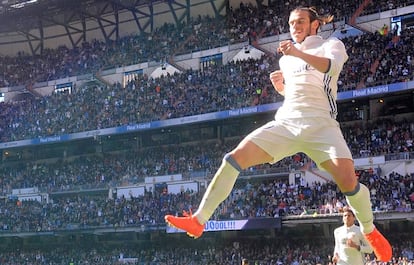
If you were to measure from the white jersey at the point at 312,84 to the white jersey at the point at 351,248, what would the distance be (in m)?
2.94

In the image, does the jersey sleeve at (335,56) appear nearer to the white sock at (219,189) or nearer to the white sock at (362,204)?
the white sock at (362,204)

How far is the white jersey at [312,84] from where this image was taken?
627 cm

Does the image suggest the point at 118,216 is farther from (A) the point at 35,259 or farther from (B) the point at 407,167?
(B) the point at 407,167

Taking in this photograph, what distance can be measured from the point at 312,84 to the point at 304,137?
21.1 inches

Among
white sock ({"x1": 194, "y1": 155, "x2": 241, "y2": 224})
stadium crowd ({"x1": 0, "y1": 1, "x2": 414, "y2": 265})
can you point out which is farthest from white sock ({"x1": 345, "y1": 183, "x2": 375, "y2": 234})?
stadium crowd ({"x1": 0, "y1": 1, "x2": 414, "y2": 265})

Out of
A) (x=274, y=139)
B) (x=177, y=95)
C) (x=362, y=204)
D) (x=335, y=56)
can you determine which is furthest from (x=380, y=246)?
(x=177, y=95)

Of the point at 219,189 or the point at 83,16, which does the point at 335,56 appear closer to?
the point at 219,189

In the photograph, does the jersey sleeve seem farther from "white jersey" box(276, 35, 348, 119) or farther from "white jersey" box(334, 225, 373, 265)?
A: "white jersey" box(334, 225, 373, 265)

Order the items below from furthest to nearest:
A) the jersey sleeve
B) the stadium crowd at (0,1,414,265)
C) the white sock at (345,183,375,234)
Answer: the stadium crowd at (0,1,414,265), the white sock at (345,183,375,234), the jersey sleeve

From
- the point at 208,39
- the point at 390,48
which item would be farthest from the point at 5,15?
the point at 390,48

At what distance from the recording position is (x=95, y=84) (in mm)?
47469

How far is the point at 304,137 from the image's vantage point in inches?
246

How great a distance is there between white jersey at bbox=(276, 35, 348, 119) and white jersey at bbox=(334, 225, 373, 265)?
9.66 feet

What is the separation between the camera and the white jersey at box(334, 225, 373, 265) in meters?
8.87
